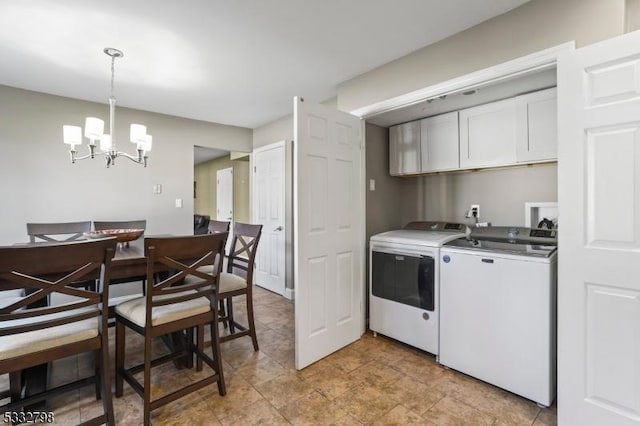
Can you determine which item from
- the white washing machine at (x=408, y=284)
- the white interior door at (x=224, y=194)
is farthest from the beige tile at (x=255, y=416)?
the white interior door at (x=224, y=194)

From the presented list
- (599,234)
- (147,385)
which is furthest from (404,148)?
(147,385)

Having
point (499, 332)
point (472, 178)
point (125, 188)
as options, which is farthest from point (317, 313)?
point (125, 188)

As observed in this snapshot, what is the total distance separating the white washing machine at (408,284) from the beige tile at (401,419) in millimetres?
668

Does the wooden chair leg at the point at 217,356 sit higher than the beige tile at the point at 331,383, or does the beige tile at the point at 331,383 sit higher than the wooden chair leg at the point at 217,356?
the wooden chair leg at the point at 217,356

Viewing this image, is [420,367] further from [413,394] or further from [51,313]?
[51,313]

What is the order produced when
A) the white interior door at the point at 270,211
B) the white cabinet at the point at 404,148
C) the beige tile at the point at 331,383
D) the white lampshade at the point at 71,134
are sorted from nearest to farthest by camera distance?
1. the beige tile at the point at 331,383
2. the white lampshade at the point at 71,134
3. the white cabinet at the point at 404,148
4. the white interior door at the point at 270,211

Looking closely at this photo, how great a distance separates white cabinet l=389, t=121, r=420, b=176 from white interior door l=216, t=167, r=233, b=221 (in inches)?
159

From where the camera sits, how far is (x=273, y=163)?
13.5 feet

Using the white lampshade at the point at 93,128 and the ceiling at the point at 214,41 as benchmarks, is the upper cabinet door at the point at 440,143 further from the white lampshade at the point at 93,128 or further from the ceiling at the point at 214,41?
the white lampshade at the point at 93,128

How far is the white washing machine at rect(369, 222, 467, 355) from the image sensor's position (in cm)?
229

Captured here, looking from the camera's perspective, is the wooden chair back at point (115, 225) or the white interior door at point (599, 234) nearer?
the white interior door at point (599, 234)

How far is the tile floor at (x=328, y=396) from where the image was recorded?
1.67 metres

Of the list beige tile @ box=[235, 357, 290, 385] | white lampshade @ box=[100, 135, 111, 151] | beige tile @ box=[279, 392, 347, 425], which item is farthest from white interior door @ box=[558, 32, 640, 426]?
white lampshade @ box=[100, 135, 111, 151]

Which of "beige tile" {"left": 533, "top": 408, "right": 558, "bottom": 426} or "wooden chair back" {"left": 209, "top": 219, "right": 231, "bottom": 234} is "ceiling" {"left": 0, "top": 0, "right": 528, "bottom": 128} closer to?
"wooden chair back" {"left": 209, "top": 219, "right": 231, "bottom": 234}
